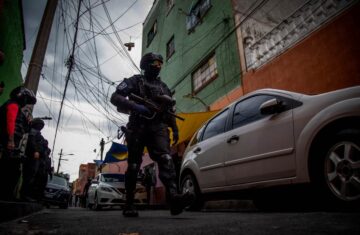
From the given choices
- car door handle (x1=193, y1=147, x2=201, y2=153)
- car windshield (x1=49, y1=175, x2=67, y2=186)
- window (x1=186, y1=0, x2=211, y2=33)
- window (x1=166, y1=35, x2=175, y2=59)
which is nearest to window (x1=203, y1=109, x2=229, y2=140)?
car door handle (x1=193, y1=147, x2=201, y2=153)

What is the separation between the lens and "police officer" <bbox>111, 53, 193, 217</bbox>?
132 inches

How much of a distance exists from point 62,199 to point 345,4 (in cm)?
1263

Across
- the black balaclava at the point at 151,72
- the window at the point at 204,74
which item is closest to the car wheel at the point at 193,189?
the black balaclava at the point at 151,72

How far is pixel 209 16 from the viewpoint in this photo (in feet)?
37.6

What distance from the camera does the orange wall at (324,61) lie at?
523 centimetres

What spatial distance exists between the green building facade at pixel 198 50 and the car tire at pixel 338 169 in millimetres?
6468

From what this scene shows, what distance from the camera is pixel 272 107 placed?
10.5ft

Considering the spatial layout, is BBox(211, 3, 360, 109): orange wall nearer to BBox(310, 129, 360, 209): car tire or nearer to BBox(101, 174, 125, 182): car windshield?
BBox(310, 129, 360, 209): car tire

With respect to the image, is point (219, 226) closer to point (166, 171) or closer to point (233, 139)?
point (166, 171)

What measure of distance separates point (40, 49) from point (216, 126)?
11.9 feet

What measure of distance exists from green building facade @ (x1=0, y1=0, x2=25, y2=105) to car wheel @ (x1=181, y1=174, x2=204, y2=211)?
21.5 feet

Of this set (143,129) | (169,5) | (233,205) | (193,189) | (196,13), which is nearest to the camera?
(143,129)

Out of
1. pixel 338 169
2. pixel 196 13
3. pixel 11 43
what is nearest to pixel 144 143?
pixel 338 169

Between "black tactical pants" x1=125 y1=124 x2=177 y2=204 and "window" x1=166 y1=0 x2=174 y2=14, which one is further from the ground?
"window" x1=166 y1=0 x2=174 y2=14
